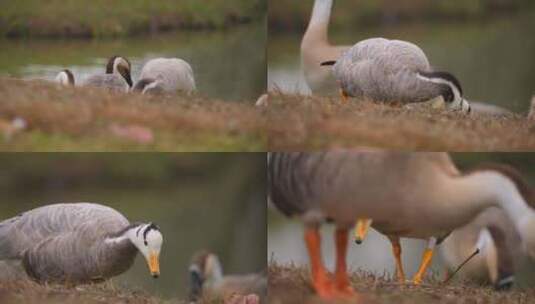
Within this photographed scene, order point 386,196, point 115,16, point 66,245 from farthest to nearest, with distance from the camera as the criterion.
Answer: point 115,16
point 66,245
point 386,196

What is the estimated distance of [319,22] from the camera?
10.9ft

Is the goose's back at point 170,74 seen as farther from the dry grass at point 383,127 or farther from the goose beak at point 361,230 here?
the goose beak at point 361,230

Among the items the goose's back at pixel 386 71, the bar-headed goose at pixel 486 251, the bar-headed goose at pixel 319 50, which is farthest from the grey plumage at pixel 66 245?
the bar-headed goose at pixel 486 251

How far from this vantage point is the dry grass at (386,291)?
3.05 meters

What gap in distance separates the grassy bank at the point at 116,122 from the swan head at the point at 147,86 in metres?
0.04

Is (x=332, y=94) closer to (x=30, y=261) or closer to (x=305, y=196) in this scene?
(x=305, y=196)

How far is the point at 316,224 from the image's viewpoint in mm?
3051

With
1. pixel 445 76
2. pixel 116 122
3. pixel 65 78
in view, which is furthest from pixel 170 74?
pixel 445 76

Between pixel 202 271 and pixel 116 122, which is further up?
pixel 116 122

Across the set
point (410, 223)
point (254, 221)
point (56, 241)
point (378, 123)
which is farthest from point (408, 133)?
point (56, 241)

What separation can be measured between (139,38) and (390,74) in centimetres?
97

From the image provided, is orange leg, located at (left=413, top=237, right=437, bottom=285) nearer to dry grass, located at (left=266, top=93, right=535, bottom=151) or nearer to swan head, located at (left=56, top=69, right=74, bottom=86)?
dry grass, located at (left=266, top=93, right=535, bottom=151)

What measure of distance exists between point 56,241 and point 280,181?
33.1 inches

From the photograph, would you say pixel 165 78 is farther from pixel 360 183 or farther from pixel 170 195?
pixel 360 183
